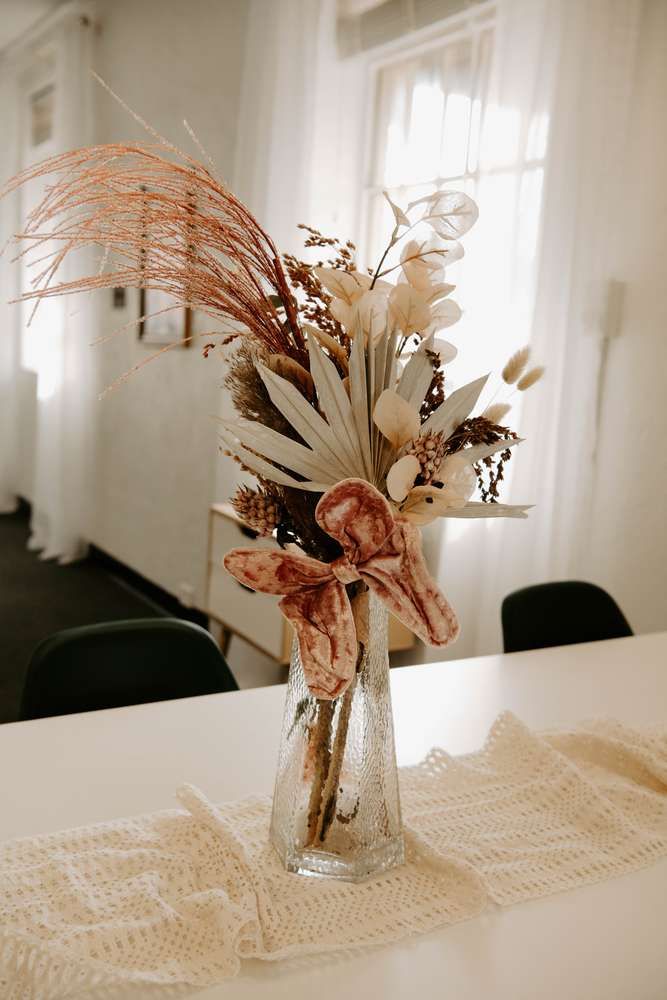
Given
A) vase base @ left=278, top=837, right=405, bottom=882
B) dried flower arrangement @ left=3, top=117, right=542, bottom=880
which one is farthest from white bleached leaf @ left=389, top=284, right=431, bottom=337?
vase base @ left=278, top=837, right=405, bottom=882

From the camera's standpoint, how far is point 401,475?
787 mm

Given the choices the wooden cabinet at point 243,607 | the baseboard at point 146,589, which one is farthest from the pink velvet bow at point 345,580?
the baseboard at point 146,589

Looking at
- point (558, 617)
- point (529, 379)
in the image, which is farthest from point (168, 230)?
point (558, 617)

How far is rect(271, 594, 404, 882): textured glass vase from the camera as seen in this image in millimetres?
863

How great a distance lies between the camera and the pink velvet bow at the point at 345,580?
0.78 metres

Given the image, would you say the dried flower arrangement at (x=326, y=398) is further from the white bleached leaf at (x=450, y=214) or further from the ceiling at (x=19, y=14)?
the ceiling at (x=19, y=14)

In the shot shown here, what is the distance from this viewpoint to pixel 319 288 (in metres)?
0.85

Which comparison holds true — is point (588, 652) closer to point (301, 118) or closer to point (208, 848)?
point (208, 848)

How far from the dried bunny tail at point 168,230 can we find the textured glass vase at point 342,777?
0.31 meters

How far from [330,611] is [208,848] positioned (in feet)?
1.01

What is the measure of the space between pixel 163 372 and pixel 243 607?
64.1 inches

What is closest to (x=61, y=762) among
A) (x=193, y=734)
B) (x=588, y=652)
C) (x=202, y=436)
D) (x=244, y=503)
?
(x=193, y=734)

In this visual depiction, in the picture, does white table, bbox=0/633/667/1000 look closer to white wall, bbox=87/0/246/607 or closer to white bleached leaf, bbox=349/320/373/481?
white bleached leaf, bbox=349/320/373/481

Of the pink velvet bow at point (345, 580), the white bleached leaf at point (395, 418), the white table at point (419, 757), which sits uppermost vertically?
the white bleached leaf at point (395, 418)
